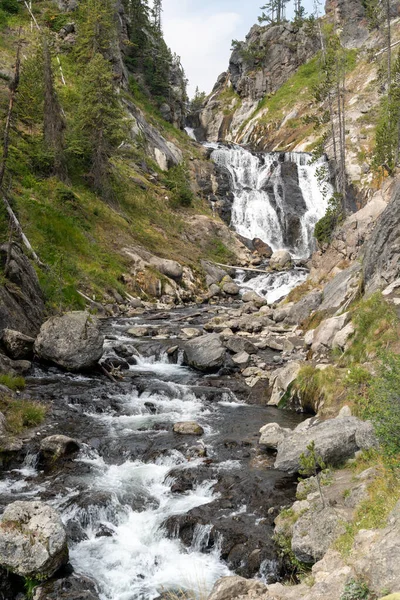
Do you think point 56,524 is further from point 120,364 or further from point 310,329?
point 310,329

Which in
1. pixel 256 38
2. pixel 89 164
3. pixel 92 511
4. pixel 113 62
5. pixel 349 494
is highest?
pixel 256 38

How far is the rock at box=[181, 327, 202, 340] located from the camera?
25.1 m

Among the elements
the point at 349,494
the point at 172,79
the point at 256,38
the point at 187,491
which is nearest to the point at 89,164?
the point at 187,491

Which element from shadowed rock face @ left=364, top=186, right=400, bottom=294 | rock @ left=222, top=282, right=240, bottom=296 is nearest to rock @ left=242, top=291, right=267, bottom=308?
rock @ left=222, top=282, right=240, bottom=296

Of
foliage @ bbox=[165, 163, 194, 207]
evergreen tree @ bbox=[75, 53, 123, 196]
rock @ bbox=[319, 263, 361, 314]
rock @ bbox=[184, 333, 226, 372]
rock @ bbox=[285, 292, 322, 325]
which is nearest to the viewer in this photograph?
rock @ bbox=[184, 333, 226, 372]

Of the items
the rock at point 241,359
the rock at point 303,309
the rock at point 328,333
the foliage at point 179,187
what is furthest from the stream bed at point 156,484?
the foliage at point 179,187

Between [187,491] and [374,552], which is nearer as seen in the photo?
[374,552]

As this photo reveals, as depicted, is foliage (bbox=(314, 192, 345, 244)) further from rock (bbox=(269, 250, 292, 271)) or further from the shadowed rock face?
the shadowed rock face

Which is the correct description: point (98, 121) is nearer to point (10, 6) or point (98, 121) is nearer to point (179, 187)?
point (179, 187)

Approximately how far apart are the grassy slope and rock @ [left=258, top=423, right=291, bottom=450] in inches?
500

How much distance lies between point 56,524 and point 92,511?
5.76ft

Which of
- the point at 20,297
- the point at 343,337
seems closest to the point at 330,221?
the point at 343,337

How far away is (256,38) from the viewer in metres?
94.6

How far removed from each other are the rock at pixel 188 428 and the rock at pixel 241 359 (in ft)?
22.5
